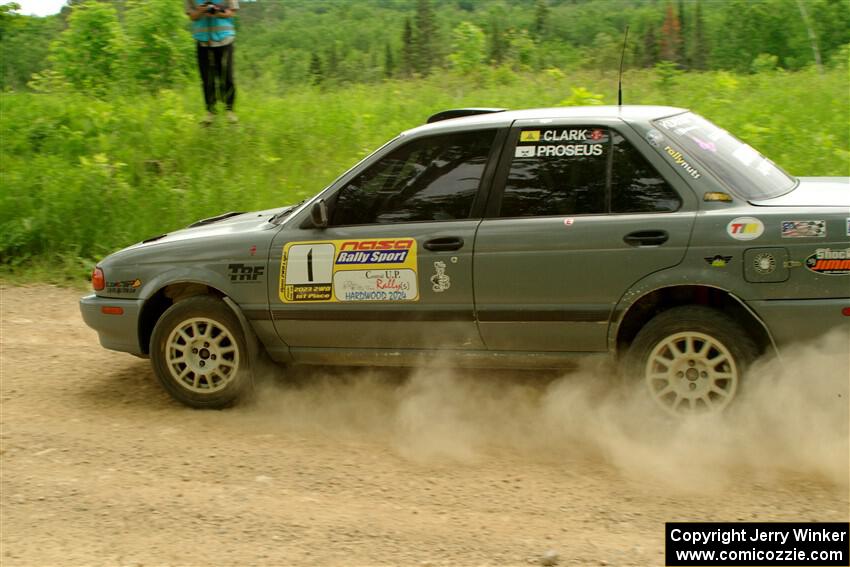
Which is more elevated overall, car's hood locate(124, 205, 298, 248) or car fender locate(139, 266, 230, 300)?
car's hood locate(124, 205, 298, 248)

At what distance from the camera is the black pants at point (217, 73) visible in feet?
36.0

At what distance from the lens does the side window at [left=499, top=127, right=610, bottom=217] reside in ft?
16.6

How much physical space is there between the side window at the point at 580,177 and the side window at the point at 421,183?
9.2 inches

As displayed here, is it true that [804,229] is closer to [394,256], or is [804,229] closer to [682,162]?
[682,162]

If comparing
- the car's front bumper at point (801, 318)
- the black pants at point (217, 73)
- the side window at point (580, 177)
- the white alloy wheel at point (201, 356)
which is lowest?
the white alloy wheel at point (201, 356)

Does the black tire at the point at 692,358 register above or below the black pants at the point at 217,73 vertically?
below

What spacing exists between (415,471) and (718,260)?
1905mm

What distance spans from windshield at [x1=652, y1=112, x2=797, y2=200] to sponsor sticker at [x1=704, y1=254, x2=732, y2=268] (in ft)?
1.22

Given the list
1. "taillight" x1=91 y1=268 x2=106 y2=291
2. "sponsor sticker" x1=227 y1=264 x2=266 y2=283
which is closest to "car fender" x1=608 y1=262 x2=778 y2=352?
"sponsor sticker" x1=227 y1=264 x2=266 y2=283

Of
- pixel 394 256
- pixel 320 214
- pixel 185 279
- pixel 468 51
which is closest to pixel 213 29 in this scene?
pixel 185 279

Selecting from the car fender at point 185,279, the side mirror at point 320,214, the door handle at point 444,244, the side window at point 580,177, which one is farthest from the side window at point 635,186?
the car fender at point 185,279

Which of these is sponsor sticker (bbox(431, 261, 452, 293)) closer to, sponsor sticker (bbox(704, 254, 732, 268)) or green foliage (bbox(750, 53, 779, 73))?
sponsor sticker (bbox(704, 254, 732, 268))

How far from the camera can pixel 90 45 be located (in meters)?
16.9

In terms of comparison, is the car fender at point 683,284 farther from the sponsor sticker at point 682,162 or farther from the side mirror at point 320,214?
the side mirror at point 320,214
